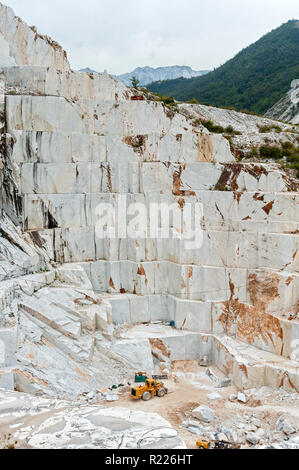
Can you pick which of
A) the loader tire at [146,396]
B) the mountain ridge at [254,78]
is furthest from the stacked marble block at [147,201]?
the mountain ridge at [254,78]

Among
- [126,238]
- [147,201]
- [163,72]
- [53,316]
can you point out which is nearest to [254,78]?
[147,201]

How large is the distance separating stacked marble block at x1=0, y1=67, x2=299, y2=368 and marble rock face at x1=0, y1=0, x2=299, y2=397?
0.15 ft

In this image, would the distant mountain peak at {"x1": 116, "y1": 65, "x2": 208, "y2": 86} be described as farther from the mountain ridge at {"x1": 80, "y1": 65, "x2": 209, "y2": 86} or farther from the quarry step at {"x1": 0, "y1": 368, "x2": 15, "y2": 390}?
the quarry step at {"x1": 0, "y1": 368, "x2": 15, "y2": 390}

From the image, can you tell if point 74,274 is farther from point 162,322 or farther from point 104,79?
point 104,79

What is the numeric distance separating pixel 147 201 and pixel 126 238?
1.92m

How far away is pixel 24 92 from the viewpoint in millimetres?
19719

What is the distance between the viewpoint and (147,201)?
1922 cm

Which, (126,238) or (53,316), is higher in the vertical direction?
(126,238)

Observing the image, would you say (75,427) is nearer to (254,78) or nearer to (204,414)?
(204,414)

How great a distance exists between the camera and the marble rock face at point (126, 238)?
626 inches

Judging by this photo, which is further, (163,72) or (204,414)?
(163,72)

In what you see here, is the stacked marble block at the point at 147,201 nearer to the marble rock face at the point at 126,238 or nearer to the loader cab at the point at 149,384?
the marble rock face at the point at 126,238

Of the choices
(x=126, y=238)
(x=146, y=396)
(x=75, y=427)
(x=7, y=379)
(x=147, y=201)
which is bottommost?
(x=146, y=396)

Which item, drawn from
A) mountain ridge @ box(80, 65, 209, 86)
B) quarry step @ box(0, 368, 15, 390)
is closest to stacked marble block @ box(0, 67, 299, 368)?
quarry step @ box(0, 368, 15, 390)
